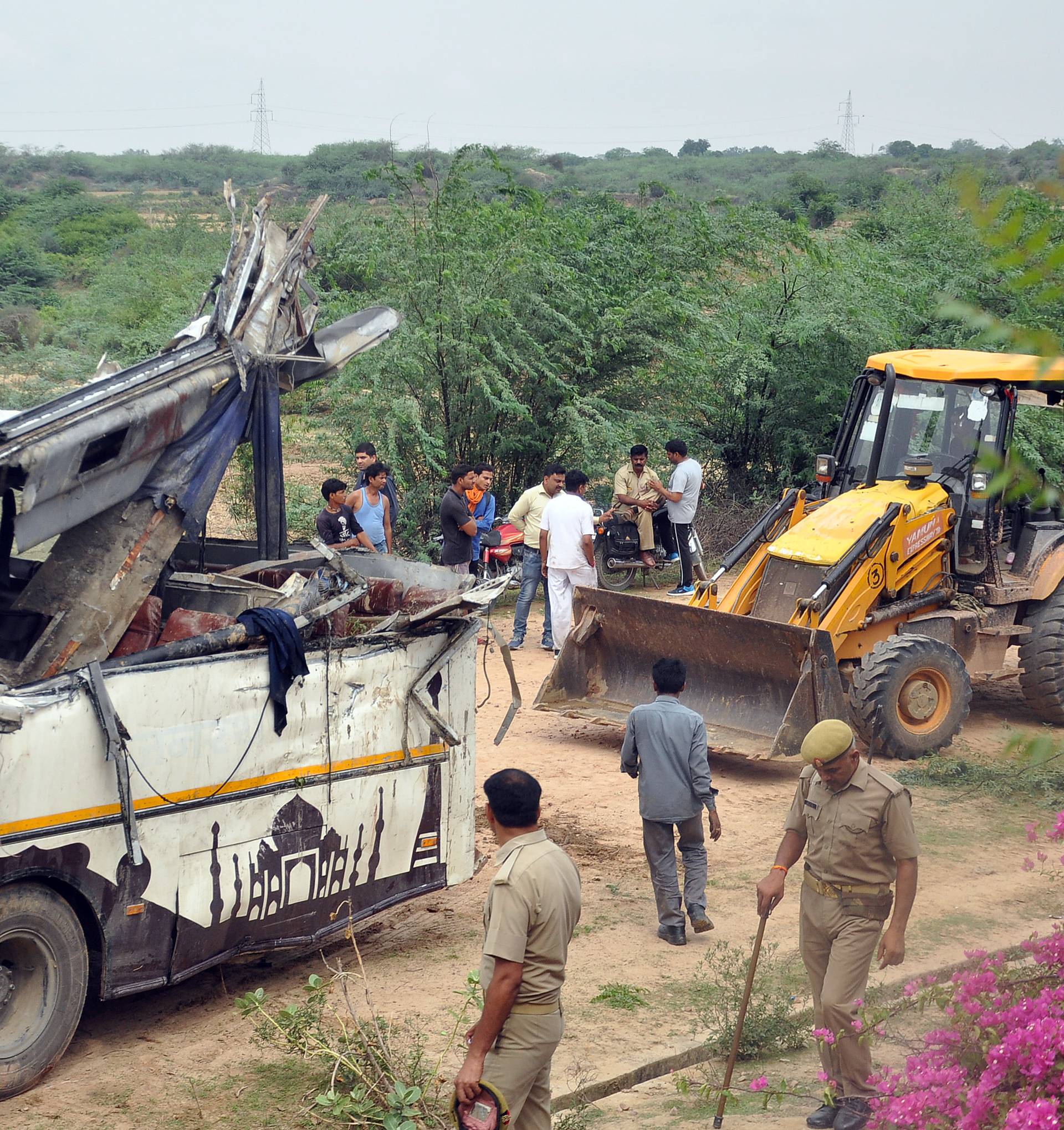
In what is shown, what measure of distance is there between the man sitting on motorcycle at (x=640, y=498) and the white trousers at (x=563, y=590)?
10.2 ft

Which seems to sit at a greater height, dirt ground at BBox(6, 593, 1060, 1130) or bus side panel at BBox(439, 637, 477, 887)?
bus side panel at BBox(439, 637, 477, 887)

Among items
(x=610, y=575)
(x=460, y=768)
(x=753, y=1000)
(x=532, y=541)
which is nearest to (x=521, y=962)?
(x=753, y=1000)

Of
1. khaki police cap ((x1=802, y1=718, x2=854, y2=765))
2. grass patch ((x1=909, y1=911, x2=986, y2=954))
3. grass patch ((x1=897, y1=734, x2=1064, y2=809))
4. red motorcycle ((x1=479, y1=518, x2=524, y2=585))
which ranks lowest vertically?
grass patch ((x1=897, y1=734, x2=1064, y2=809))

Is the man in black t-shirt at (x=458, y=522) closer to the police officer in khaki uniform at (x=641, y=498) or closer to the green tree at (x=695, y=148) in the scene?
the police officer in khaki uniform at (x=641, y=498)

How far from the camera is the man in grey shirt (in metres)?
7.10

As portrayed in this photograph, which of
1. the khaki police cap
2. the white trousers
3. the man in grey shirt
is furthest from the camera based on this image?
the white trousers

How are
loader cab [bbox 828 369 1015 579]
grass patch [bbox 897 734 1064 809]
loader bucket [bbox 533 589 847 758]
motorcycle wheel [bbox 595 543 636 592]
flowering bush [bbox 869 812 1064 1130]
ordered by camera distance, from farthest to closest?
motorcycle wheel [bbox 595 543 636 592] < loader cab [bbox 828 369 1015 579] < grass patch [bbox 897 734 1064 809] < loader bucket [bbox 533 589 847 758] < flowering bush [bbox 869 812 1064 1130]

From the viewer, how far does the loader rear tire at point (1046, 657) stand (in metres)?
11.1

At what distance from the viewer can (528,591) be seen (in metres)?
13.6

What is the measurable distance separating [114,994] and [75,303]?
27069 millimetres

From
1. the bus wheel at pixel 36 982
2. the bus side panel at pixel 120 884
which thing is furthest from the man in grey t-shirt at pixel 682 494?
the bus wheel at pixel 36 982

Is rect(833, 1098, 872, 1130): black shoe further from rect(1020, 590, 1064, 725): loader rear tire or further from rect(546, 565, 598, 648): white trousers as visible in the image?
rect(546, 565, 598, 648): white trousers

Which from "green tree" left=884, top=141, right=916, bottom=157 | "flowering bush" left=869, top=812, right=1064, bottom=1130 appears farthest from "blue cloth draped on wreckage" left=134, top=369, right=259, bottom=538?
"green tree" left=884, top=141, right=916, bottom=157

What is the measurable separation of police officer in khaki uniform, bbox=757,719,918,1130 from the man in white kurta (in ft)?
22.9
